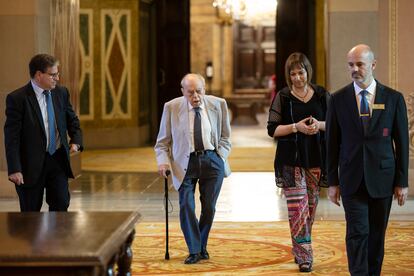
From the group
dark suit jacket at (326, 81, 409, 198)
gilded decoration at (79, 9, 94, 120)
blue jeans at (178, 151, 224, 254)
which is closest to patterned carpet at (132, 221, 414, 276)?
blue jeans at (178, 151, 224, 254)

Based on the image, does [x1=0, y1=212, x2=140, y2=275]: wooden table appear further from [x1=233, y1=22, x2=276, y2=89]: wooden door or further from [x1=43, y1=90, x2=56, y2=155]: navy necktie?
[x1=233, y1=22, x2=276, y2=89]: wooden door

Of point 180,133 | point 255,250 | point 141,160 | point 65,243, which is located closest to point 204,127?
point 180,133

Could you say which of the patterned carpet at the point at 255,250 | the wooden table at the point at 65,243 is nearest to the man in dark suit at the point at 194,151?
the patterned carpet at the point at 255,250

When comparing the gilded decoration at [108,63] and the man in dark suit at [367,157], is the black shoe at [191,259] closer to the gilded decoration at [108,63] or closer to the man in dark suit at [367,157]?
the man in dark suit at [367,157]

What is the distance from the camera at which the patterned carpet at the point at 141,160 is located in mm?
17172

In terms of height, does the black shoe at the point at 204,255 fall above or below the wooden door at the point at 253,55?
below

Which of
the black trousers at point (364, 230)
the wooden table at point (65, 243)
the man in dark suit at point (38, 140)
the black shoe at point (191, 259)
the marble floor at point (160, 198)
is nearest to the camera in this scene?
the wooden table at point (65, 243)

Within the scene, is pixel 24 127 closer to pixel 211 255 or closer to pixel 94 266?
pixel 211 255

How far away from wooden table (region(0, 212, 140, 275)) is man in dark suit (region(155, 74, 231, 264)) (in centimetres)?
322

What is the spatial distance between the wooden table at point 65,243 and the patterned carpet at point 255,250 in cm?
282

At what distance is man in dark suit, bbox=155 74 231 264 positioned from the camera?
881cm

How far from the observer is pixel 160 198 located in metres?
13.3

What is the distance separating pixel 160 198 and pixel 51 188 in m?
5.31

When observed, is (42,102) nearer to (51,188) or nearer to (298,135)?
(51,188)
